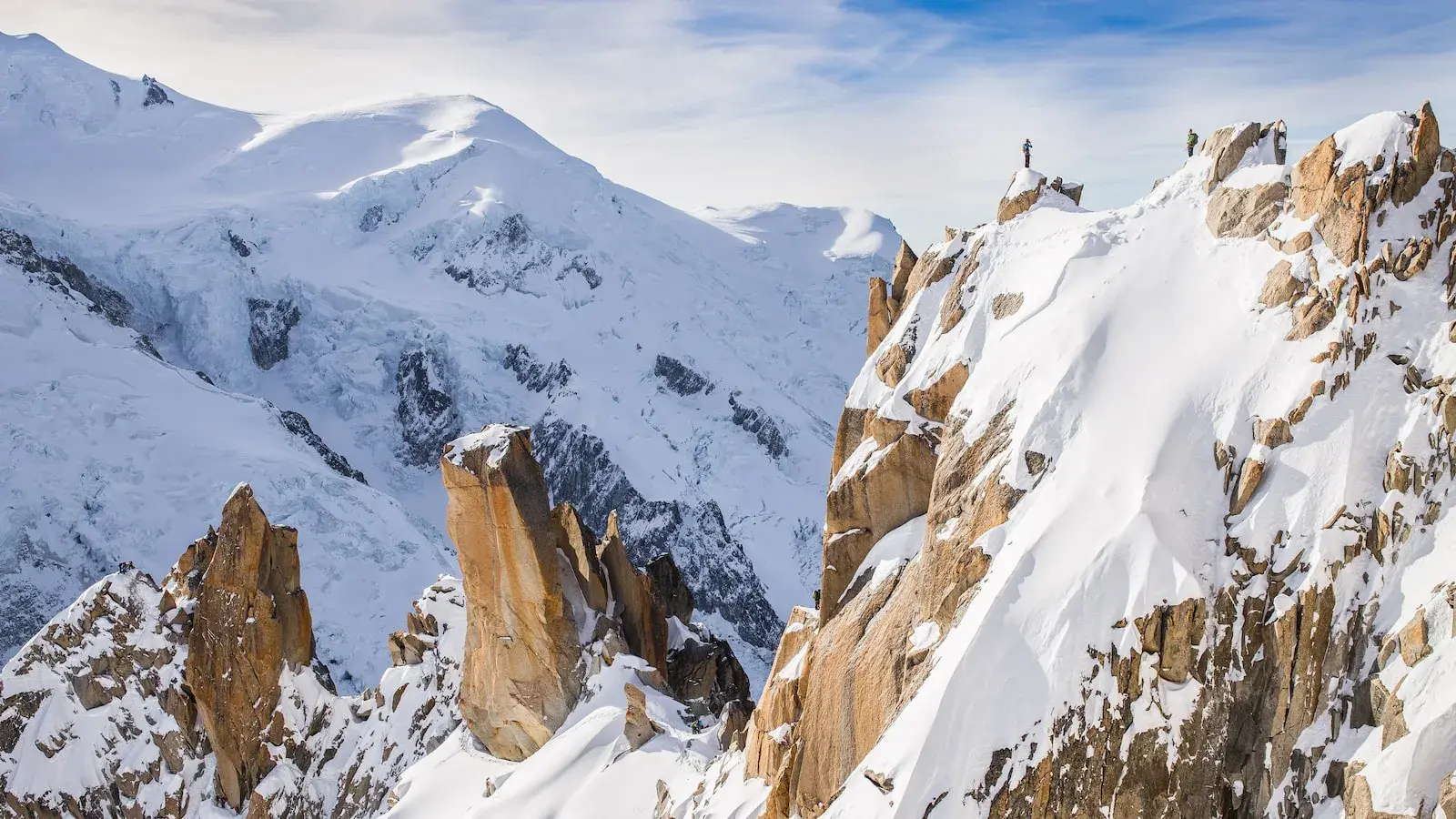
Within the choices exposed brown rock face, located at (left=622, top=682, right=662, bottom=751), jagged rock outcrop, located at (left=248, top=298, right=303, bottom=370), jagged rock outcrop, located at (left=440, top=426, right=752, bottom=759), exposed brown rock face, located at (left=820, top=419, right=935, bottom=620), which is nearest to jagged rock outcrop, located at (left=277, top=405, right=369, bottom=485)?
jagged rock outcrop, located at (left=248, top=298, right=303, bottom=370)

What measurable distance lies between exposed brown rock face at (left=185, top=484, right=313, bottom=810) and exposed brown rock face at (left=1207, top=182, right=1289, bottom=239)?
34.4 meters

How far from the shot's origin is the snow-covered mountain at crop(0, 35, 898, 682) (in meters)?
75.1

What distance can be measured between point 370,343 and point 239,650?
3323 inches

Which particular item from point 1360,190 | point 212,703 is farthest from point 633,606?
point 1360,190

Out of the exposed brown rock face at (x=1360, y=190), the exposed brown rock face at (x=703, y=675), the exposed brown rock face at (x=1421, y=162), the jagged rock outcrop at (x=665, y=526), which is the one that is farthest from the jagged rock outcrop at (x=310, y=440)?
the exposed brown rock face at (x=1421, y=162)

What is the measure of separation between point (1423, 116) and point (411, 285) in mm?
129441

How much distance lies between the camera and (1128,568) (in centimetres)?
2102

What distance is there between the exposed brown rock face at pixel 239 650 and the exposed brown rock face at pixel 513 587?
33.3ft

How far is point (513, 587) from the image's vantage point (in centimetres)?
3762

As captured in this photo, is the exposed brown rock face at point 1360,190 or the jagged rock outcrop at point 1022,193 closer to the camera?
the exposed brown rock face at point 1360,190

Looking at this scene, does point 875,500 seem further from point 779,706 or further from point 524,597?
point 524,597

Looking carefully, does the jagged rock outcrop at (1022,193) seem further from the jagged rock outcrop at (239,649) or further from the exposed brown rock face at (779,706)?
the jagged rock outcrop at (239,649)

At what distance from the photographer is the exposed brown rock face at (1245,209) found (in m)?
23.9

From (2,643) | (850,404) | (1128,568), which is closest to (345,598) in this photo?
(2,643)
